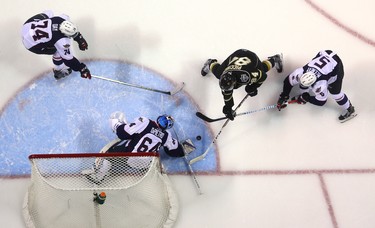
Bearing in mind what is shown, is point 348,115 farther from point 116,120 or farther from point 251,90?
point 116,120

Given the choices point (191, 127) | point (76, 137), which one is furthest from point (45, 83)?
point (191, 127)

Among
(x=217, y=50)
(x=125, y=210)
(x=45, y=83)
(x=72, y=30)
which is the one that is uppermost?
(x=72, y=30)

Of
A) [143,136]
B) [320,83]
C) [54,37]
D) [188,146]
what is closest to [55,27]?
[54,37]

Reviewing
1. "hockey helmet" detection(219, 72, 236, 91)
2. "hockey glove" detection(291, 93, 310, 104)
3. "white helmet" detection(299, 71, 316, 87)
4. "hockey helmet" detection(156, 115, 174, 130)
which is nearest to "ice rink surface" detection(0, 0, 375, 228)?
"hockey glove" detection(291, 93, 310, 104)

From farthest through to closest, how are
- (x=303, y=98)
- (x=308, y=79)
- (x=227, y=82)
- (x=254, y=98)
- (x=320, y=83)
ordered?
1. (x=254, y=98)
2. (x=303, y=98)
3. (x=320, y=83)
4. (x=308, y=79)
5. (x=227, y=82)

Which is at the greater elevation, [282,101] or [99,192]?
[282,101]

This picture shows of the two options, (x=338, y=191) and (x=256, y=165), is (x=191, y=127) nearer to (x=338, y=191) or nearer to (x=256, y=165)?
(x=256, y=165)
